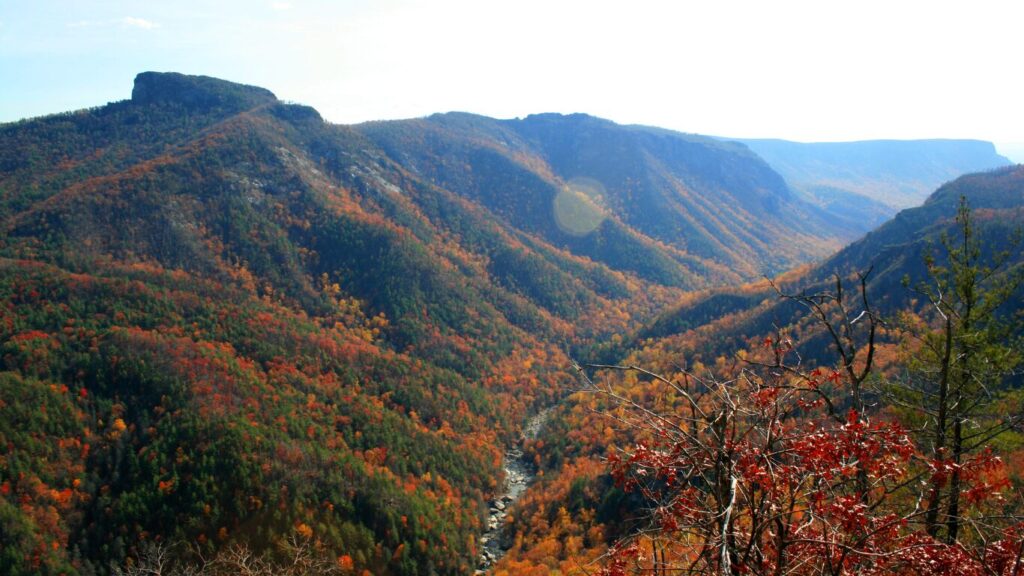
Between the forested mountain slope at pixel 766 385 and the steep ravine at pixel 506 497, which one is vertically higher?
the forested mountain slope at pixel 766 385

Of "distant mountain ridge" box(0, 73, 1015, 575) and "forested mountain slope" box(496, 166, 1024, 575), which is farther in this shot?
"distant mountain ridge" box(0, 73, 1015, 575)

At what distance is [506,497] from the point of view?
3698 inches

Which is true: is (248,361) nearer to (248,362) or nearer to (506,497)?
(248,362)

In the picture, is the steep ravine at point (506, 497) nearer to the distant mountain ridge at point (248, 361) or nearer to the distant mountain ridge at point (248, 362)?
the distant mountain ridge at point (248, 362)

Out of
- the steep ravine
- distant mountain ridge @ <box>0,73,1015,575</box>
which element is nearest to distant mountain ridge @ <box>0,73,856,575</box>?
distant mountain ridge @ <box>0,73,1015,575</box>

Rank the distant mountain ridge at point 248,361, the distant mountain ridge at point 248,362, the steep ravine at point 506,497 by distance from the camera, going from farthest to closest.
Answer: the steep ravine at point 506,497 < the distant mountain ridge at point 248,361 < the distant mountain ridge at point 248,362

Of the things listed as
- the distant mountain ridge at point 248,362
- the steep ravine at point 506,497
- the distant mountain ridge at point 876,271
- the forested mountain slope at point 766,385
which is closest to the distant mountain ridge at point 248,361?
the distant mountain ridge at point 248,362

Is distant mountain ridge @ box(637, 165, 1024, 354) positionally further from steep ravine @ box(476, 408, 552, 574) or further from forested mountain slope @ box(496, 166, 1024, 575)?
steep ravine @ box(476, 408, 552, 574)

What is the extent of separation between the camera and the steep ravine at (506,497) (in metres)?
78.8

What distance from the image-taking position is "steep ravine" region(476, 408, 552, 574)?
3103 inches

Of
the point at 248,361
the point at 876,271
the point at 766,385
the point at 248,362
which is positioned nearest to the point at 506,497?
the point at 248,362

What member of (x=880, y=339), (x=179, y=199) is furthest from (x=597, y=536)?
(x=179, y=199)

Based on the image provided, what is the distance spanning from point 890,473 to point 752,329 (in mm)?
128146

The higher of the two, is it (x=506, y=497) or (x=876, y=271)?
(x=876, y=271)
